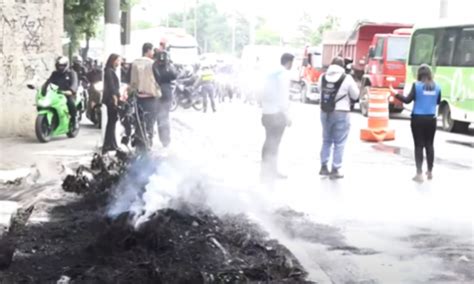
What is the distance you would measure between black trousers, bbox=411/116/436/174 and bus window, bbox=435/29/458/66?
1034 centimetres

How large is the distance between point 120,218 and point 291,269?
4.71ft

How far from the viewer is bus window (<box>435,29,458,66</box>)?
20672 millimetres

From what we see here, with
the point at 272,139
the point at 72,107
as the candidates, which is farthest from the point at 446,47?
the point at 272,139

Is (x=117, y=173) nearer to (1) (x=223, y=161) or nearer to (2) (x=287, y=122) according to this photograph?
(2) (x=287, y=122)

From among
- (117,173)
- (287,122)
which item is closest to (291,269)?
(117,173)

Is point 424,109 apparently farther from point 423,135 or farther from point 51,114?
point 51,114

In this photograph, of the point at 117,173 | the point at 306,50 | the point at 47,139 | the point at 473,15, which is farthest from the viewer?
the point at 306,50

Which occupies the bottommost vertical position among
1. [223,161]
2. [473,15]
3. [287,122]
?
[223,161]

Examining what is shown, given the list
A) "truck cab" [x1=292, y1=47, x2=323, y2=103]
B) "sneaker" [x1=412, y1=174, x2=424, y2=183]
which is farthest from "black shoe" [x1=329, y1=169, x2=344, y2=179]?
"truck cab" [x1=292, y1=47, x2=323, y2=103]

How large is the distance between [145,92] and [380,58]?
1432 cm

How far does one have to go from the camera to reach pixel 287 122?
1046cm

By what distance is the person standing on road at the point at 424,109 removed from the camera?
35.1 feet

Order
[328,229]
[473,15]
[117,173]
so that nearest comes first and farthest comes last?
1. [328,229]
2. [117,173]
3. [473,15]

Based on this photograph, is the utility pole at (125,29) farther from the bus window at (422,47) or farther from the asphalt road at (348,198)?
the bus window at (422,47)
